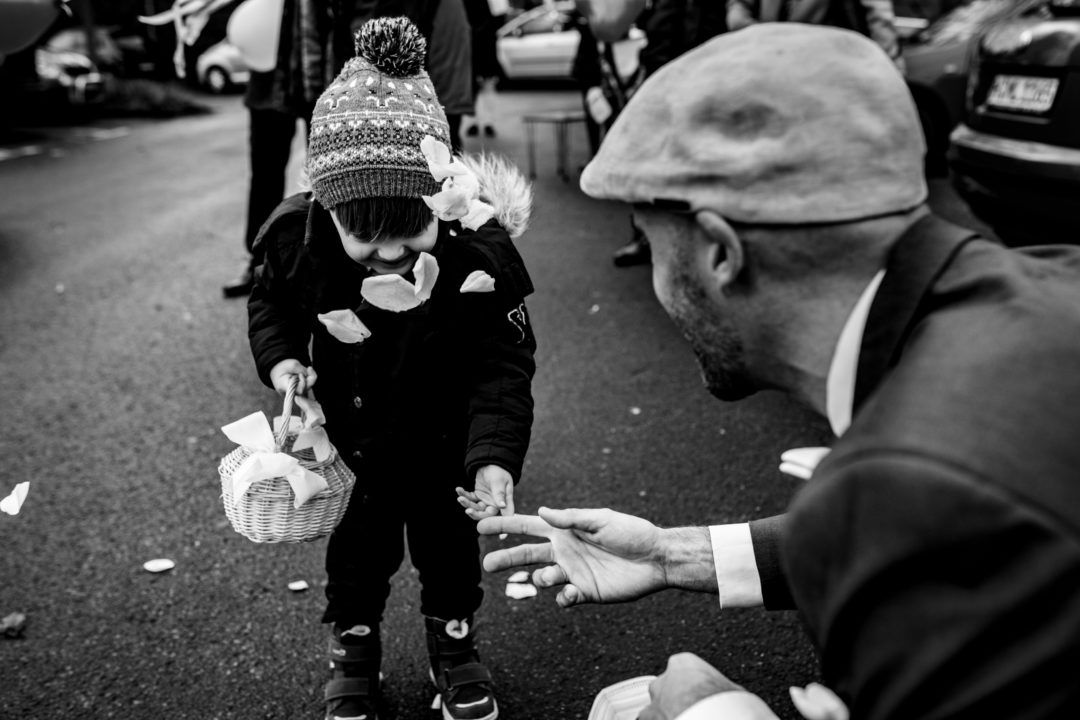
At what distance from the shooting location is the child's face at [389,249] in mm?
2031

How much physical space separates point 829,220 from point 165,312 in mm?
4651

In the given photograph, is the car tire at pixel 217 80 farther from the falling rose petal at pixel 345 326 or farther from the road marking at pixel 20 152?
the falling rose petal at pixel 345 326

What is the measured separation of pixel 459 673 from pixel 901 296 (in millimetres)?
1610

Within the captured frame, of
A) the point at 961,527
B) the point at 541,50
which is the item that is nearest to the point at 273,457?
the point at 961,527

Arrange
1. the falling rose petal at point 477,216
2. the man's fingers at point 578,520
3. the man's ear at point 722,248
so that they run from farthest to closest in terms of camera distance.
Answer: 1. the falling rose petal at point 477,216
2. the man's fingers at point 578,520
3. the man's ear at point 722,248

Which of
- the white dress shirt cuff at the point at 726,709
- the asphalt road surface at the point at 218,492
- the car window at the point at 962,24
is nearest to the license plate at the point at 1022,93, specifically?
the asphalt road surface at the point at 218,492

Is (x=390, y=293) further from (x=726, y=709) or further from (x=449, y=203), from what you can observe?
(x=726, y=709)

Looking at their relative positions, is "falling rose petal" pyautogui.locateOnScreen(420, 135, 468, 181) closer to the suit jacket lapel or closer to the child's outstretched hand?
the child's outstretched hand

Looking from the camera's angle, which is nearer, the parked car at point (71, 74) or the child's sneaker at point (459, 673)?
the child's sneaker at point (459, 673)

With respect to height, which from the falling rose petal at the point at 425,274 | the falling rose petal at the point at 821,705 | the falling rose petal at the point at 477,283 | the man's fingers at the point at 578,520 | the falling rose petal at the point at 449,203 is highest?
the falling rose petal at the point at 449,203

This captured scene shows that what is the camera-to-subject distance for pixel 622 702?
1.59 m

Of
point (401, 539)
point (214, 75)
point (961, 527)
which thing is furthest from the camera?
point (214, 75)

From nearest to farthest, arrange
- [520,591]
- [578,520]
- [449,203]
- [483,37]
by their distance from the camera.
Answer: [578,520] → [449,203] → [520,591] → [483,37]

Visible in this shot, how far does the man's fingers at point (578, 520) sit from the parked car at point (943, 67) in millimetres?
4637
